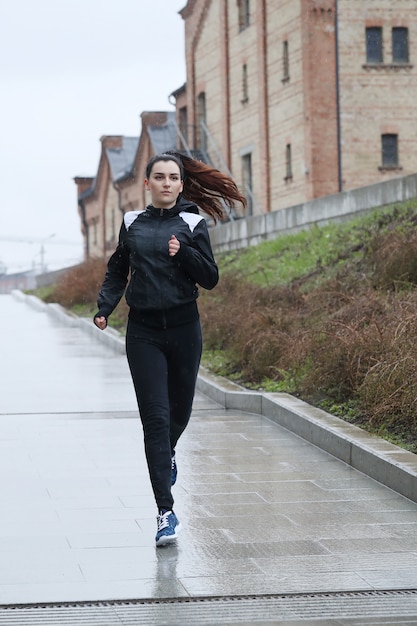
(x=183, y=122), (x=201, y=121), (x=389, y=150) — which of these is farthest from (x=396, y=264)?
(x=183, y=122)

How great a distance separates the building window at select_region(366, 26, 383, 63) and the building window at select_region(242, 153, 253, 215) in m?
6.45

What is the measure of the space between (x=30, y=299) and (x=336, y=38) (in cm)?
1233

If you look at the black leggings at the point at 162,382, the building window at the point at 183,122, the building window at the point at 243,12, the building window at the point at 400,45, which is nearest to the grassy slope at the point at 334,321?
the black leggings at the point at 162,382

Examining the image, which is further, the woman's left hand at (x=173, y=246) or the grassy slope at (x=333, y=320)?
the grassy slope at (x=333, y=320)

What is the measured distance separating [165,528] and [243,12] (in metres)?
36.9

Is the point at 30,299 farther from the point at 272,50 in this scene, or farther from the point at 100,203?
the point at 100,203

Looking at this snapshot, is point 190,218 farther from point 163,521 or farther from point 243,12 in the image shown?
point 243,12

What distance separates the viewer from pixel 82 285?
32.1 m

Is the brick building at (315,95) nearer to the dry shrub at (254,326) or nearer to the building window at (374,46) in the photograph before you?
the building window at (374,46)

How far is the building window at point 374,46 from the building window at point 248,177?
21.2 ft

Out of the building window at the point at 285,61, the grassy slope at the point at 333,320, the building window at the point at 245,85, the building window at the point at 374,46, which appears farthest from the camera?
the building window at the point at 245,85

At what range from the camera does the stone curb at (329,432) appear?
844 cm

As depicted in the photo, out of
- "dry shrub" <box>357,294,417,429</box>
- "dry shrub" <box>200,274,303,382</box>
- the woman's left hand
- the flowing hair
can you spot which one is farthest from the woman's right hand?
"dry shrub" <box>200,274,303,382</box>

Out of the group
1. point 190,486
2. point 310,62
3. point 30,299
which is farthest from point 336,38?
point 190,486
